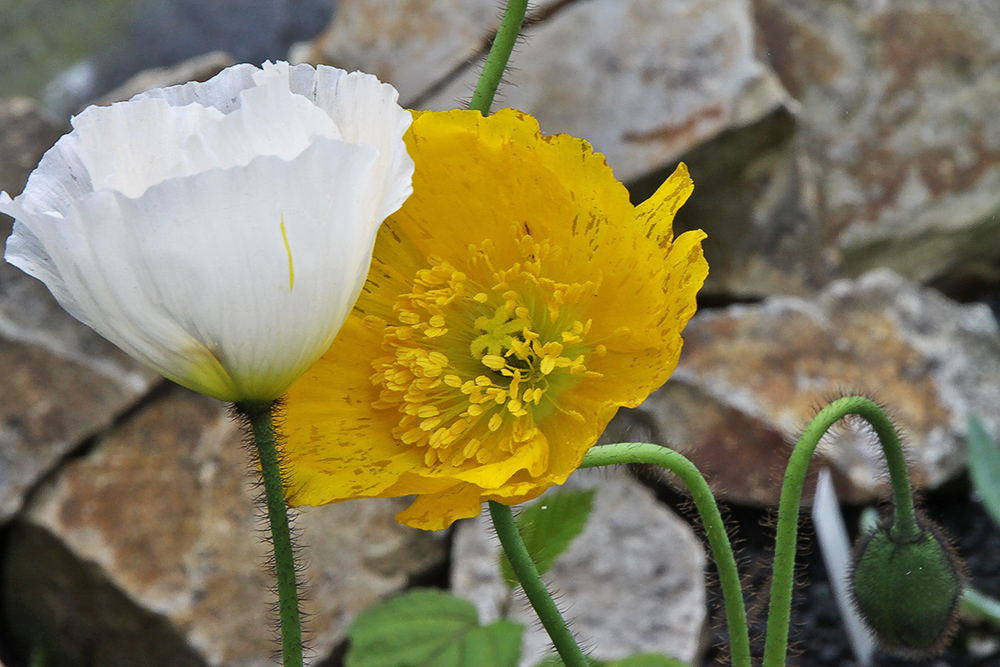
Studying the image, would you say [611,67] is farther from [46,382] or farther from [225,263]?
[225,263]

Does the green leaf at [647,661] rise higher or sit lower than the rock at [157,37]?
higher

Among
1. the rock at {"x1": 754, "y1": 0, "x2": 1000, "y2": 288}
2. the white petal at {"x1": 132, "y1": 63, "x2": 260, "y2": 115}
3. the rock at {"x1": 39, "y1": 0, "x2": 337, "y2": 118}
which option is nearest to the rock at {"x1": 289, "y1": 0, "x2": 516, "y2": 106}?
the rock at {"x1": 39, "y1": 0, "x2": 337, "y2": 118}

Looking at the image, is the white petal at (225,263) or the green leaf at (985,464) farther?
the green leaf at (985,464)

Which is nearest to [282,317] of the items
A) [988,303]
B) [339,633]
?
[339,633]

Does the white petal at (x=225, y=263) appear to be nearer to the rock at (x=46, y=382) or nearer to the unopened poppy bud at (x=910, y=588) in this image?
the unopened poppy bud at (x=910, y=588)

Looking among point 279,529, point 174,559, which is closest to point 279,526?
point 279,529

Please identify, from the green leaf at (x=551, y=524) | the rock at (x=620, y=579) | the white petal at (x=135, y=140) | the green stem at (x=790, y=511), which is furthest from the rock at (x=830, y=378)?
the white petal at (x=135, y=140)
